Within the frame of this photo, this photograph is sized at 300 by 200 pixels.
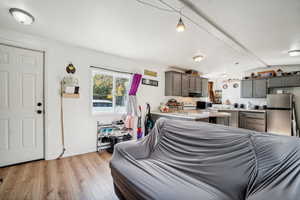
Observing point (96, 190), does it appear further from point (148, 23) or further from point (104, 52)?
point (104, 52)

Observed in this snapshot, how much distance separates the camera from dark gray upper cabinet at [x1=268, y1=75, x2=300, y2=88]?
4.24 meters

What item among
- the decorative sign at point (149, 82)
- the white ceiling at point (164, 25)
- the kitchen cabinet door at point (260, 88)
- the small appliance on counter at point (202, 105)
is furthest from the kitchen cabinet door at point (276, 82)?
the decorative sign at point (149, 82)

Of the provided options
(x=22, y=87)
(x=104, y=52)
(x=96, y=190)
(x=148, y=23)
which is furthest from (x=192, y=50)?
(x=22, y=87)

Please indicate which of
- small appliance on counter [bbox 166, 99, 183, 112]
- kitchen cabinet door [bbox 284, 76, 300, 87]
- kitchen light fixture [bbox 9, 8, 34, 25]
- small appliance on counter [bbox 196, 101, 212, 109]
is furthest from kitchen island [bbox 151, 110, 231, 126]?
kitchen light fixture [bbox 9, 8, 34, 25]

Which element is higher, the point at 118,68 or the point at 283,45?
the point at 283,45

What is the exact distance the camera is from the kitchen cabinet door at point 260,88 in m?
4.78

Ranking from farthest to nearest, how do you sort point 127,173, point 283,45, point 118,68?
1. point 118,68
2. point 283,45
3. point 127,173

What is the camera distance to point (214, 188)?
1164 millimetres

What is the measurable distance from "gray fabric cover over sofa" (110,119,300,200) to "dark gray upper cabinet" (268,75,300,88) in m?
4.67

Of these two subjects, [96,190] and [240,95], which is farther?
[240,95]

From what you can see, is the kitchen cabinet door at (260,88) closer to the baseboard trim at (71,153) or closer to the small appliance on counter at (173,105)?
the small appliance on counter at (173,105)

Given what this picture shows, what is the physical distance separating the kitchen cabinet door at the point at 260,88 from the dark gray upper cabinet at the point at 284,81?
171 millimetres

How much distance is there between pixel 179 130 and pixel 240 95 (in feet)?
16.8

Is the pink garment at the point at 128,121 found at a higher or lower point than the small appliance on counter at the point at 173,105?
lower
